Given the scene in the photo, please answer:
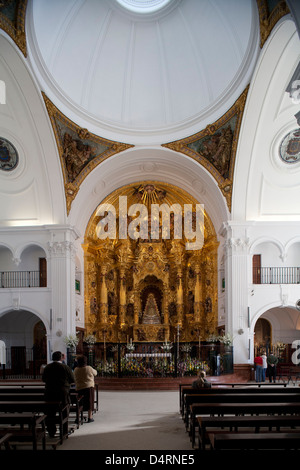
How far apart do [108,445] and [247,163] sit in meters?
15.0

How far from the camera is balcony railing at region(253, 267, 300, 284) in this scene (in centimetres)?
2169

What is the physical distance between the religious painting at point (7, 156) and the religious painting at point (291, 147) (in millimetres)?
11070

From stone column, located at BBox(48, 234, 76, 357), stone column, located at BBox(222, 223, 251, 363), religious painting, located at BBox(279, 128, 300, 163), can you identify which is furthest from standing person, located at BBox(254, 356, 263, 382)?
religious painting, located at BBox(279, 128, 300, 163)

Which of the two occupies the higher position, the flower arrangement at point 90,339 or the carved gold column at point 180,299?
the carved gold column at point 180,299

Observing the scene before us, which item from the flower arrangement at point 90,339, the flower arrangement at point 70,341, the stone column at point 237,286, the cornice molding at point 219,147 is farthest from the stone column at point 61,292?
the stone column at point 237,286

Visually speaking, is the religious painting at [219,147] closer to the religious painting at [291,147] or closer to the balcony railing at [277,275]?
the religious painting at [291,147]

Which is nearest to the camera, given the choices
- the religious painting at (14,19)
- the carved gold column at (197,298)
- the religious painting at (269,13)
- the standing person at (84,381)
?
the standing person at (84,381)

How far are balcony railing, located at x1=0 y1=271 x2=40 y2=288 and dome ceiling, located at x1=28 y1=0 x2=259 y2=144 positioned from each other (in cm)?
713

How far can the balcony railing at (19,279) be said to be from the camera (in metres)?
22.2

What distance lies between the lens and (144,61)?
20.9 m

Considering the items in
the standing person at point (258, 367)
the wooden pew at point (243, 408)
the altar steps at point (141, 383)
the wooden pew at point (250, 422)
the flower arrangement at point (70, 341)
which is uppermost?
the wooden pew at point (250, 422)

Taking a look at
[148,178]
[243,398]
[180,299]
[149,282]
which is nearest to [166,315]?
[180,299]
